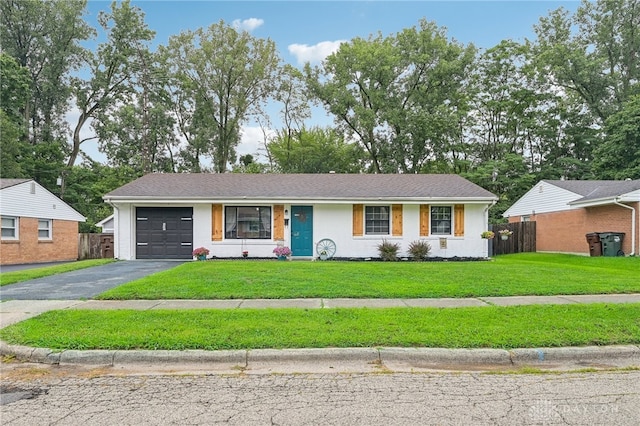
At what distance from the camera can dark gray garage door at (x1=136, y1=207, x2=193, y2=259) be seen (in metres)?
16.4

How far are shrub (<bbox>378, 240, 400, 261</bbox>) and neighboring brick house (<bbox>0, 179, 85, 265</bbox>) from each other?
15.8 metres

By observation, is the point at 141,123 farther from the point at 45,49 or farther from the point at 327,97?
the point at 327,97

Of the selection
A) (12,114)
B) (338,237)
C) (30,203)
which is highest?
(12,114)

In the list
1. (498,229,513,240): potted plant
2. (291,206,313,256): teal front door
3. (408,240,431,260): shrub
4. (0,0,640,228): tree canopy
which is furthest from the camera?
(0,0,640,228): tree canopy

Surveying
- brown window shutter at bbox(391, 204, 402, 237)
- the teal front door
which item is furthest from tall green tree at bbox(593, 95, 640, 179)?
the teal front door

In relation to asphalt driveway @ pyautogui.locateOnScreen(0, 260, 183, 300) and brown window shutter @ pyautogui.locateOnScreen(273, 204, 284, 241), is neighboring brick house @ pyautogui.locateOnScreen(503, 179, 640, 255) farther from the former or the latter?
asphalt driveway @ pyautogui.locateOnScreen(0, 260, 183, 300)

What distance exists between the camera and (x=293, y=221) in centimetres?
1659

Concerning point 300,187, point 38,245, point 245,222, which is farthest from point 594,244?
point 38,245

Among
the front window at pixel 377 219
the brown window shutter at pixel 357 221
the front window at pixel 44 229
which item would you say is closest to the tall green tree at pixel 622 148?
the front window at pixel 377 219

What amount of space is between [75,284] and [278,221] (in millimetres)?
8067

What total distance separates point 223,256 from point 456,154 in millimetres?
23704

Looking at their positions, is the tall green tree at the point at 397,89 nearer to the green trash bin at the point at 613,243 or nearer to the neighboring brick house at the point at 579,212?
the neighboring brick house at the point at 579,212

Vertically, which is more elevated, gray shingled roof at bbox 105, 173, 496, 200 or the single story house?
gray shingled roof at bbox 105, 173, 496, 200

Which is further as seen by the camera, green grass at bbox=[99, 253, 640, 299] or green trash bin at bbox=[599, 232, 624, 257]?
green trash bin at bbox=[599, 232, 624, 257]
